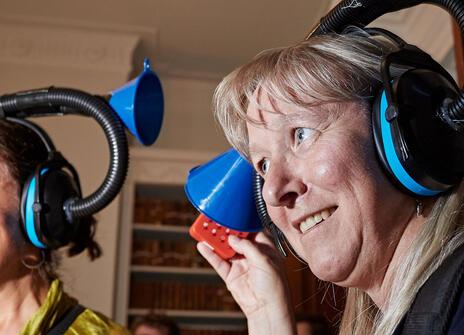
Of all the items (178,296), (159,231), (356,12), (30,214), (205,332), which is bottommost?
(205,332)

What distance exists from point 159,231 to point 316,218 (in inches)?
126

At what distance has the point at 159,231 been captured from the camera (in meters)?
3.94

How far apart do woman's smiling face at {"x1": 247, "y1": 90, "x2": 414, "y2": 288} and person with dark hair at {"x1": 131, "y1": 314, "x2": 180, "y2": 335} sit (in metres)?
1.98

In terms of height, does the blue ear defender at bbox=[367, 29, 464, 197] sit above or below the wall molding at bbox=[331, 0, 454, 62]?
below

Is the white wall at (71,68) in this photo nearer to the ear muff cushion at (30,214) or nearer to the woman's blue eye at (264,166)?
the ear muff cushion at (30,214)

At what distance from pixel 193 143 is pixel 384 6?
11.9 ft

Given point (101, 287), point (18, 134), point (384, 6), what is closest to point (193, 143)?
point (101, 287)

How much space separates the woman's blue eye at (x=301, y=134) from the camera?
824 millimetres

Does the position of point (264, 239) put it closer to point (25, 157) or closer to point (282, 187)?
point (282, 187)

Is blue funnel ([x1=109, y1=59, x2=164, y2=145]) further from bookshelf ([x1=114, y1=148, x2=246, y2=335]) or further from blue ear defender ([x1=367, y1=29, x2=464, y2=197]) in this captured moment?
bookshelf ([x1=114, y1=148, x2=246, y2=335])

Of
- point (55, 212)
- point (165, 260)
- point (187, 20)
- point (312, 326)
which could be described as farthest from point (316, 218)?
point (187, 20)

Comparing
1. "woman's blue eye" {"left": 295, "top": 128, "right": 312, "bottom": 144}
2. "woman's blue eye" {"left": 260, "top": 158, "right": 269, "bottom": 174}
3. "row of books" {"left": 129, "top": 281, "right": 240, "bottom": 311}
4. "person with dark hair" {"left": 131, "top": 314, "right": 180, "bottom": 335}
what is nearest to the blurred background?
"row of books" {"left": 129, "top": 281, "right": 240, "bottom": 311}

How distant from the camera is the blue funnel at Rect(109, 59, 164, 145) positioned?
3.76 ft

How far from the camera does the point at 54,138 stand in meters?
3.90
